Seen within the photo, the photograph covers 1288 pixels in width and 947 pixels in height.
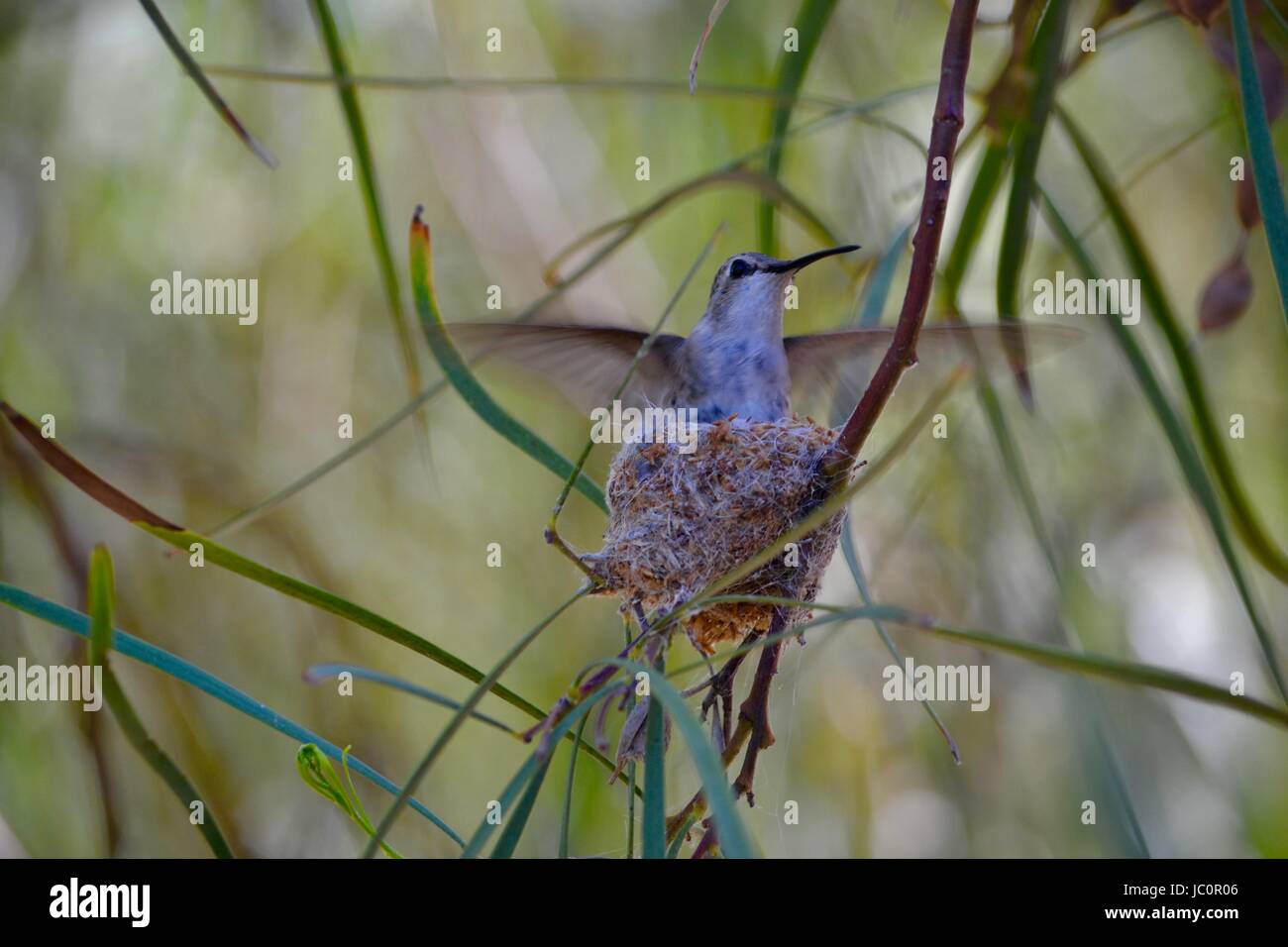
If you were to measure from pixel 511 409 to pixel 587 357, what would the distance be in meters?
0.76

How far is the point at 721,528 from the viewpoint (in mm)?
1976

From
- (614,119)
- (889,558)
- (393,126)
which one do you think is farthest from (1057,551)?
(393,126)

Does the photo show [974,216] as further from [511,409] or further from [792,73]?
[511,409]

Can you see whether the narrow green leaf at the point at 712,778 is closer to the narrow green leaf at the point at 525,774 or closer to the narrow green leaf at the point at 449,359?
the narrow green leaf at the point at 525,774

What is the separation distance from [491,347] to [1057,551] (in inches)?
45.3

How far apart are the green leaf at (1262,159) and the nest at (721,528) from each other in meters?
0.79

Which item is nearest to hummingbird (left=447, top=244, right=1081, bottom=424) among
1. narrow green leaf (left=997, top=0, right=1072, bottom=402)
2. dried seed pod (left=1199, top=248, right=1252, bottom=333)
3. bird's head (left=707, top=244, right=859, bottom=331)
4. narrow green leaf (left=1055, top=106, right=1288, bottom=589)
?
bird's head (left=707, top=244, right=859, bottom=331)

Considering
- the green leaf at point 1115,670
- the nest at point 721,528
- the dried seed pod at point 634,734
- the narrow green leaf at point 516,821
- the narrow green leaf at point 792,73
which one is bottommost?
the narrow green leaf at point 516,821

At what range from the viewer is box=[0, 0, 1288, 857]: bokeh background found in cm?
287

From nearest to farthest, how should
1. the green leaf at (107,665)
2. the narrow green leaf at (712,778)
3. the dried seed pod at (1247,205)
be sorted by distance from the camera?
the narrow green leaf at (712,778), the green leaf at (107,665), the dried seed pod at (1247,205)

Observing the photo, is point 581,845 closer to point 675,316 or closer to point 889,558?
point 889,558

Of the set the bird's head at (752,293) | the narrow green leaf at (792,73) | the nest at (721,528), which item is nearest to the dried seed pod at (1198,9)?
the narrow green leaf at (792,73)

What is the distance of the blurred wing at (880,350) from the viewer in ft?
5.94

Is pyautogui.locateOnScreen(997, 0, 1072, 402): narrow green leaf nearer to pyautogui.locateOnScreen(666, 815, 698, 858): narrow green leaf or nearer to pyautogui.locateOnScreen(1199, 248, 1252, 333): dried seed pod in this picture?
pyautogui.locateOnScreen(1199, 248, 1252, 333): dried seed pod
